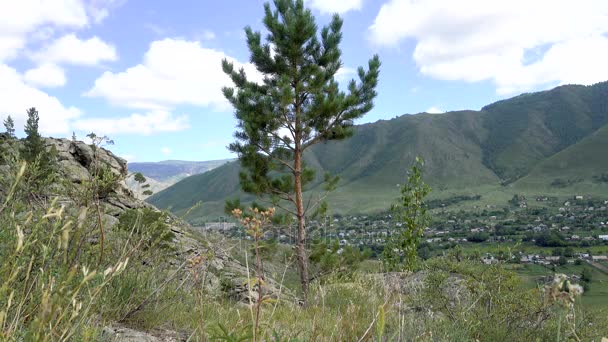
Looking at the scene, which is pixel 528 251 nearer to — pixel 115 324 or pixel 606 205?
pixel 606 205

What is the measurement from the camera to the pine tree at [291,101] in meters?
17.3

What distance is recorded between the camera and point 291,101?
16750 mm

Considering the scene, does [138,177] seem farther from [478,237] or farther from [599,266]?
[478,237]

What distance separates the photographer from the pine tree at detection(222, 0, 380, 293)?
17281 millimetres

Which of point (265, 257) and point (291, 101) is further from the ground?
point (291, 101)

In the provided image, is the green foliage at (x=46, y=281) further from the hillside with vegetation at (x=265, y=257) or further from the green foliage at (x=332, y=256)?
the green foliage at (x=332, y=256)

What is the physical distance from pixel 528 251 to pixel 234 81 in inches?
3305

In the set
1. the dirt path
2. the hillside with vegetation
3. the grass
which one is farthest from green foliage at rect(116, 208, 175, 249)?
the dirt path

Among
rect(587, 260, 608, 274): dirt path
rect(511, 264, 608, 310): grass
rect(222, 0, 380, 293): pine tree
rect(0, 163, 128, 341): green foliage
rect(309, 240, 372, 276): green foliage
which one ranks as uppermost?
rect(222, 0, 380, 293): pine tree

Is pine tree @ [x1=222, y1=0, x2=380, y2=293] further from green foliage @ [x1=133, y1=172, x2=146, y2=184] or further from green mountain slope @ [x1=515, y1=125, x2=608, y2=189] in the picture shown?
green mountain slope @ [x1=515, y1=125, x2=608, y2=189]

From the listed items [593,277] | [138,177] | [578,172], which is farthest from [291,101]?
[578,172]

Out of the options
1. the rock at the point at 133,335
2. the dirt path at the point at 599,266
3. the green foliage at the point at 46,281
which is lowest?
the dirt path at the point at 599,266

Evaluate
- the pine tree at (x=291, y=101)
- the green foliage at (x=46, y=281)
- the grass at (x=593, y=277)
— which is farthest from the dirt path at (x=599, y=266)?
the green foliage at (x=46, y=281)

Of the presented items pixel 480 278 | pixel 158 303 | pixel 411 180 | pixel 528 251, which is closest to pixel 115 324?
pixel 158 303
